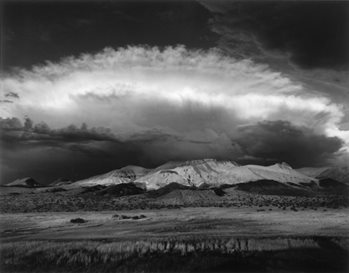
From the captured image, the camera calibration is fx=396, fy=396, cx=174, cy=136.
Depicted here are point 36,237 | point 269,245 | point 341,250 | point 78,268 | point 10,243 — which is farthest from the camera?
point 36,237

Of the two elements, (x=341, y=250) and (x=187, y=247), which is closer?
(x=341, y=250)

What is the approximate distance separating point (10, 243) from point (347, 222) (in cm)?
4066

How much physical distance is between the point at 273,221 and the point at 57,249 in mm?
30341

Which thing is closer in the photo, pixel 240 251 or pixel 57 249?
pixel 240 251

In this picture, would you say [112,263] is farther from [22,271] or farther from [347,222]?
[347,222]

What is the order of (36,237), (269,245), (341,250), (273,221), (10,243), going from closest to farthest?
1. (341,250)
2. (269,245)
3. (10,243)
4. (36,237)
5. (273,221)

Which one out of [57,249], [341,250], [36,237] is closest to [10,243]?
[36,237]

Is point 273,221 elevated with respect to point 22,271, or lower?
elevated

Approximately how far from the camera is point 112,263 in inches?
1219

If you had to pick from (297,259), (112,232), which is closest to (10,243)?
(112,232)

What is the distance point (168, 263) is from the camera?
1195 inches

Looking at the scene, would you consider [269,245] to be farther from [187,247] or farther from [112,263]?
[112,263]

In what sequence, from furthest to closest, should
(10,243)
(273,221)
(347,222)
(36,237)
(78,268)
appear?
(273,221), (347,222), (36,237), (10,243), (78,268)

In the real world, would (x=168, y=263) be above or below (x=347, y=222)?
below
